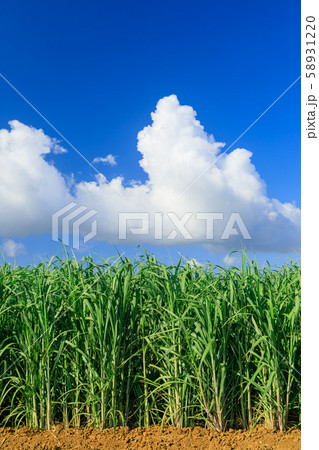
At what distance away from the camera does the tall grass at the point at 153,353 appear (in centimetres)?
341

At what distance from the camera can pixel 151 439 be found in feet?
11.0

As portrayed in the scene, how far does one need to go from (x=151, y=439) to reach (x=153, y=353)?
68cm

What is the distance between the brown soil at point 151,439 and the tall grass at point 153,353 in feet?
0.30

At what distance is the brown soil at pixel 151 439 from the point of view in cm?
329

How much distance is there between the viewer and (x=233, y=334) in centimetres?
344

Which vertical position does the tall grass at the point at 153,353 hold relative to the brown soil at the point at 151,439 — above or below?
above

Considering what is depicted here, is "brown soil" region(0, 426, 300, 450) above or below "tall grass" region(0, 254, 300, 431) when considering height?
below

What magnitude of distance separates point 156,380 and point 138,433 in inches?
17.7

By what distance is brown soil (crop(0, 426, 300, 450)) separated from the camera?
329cm

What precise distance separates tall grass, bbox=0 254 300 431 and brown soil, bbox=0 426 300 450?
93 mm

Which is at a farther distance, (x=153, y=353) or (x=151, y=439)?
(x=153, y=353)

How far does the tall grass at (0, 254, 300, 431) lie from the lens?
341cm
